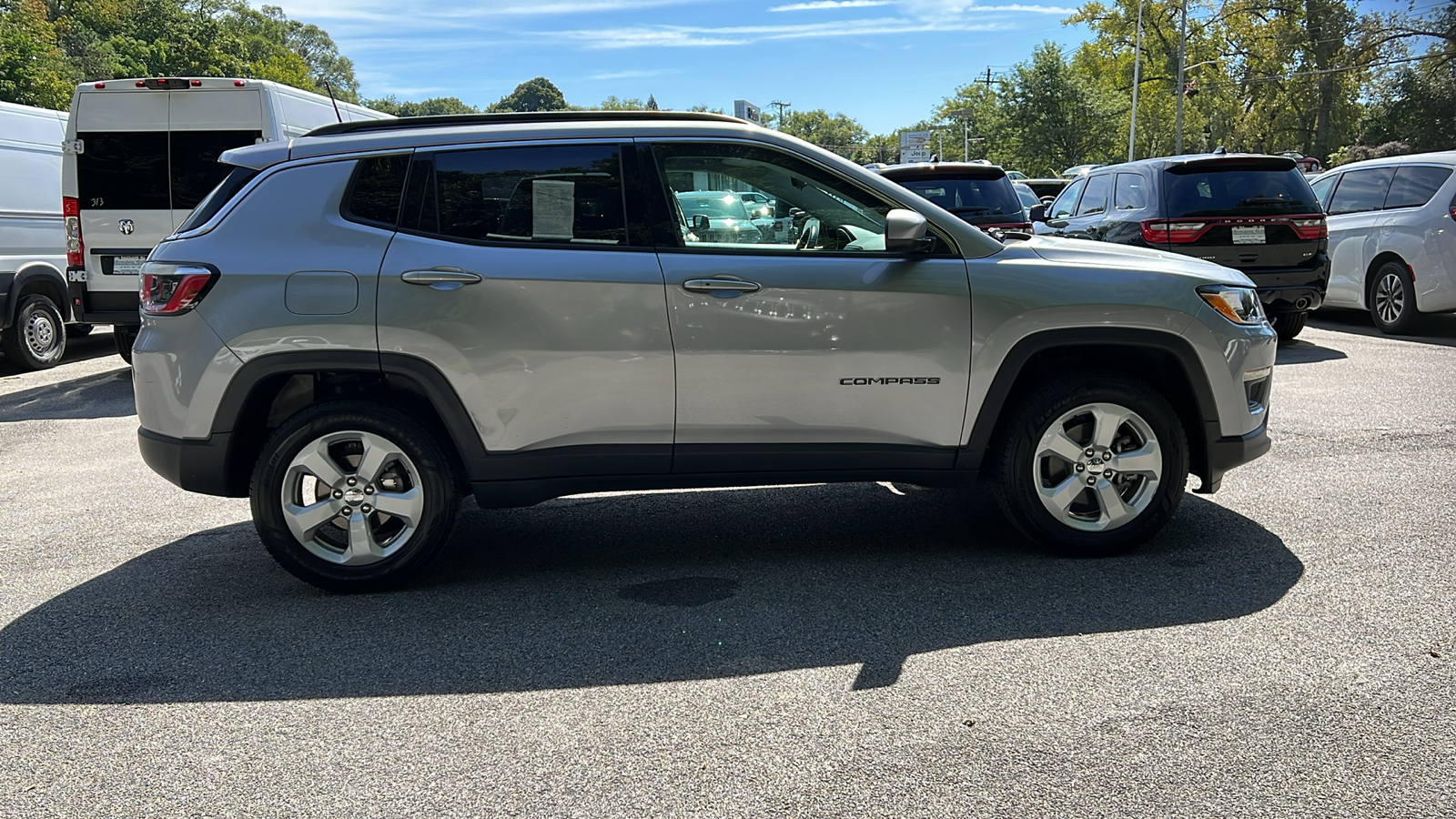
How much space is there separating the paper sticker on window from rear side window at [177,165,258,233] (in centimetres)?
112

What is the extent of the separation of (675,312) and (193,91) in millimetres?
7389

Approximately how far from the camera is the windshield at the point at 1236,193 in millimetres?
10227

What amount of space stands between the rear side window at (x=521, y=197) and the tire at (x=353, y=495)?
0.81m

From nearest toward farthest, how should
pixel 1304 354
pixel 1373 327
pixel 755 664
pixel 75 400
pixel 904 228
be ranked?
pixel 755 664, pixel 904 228, pixel 75 400, pixel 1304 354, pixel 1373 327

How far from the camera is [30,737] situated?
134 inches

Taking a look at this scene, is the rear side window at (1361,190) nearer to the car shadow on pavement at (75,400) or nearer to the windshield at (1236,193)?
the windshield at (1236,193)

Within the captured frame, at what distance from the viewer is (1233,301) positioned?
477cm

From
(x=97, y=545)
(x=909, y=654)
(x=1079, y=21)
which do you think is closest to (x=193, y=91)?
(x=97, y=545)

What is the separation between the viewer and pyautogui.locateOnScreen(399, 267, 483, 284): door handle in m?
4.40

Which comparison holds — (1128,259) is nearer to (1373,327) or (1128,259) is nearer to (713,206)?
(713,206)

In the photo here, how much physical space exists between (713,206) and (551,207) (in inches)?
25.1

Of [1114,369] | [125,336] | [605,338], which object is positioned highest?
[605,338]

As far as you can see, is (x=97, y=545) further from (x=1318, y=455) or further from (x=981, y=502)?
(x=1318, y=455)

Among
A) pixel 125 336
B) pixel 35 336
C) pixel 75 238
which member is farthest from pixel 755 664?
pixel 35 336
